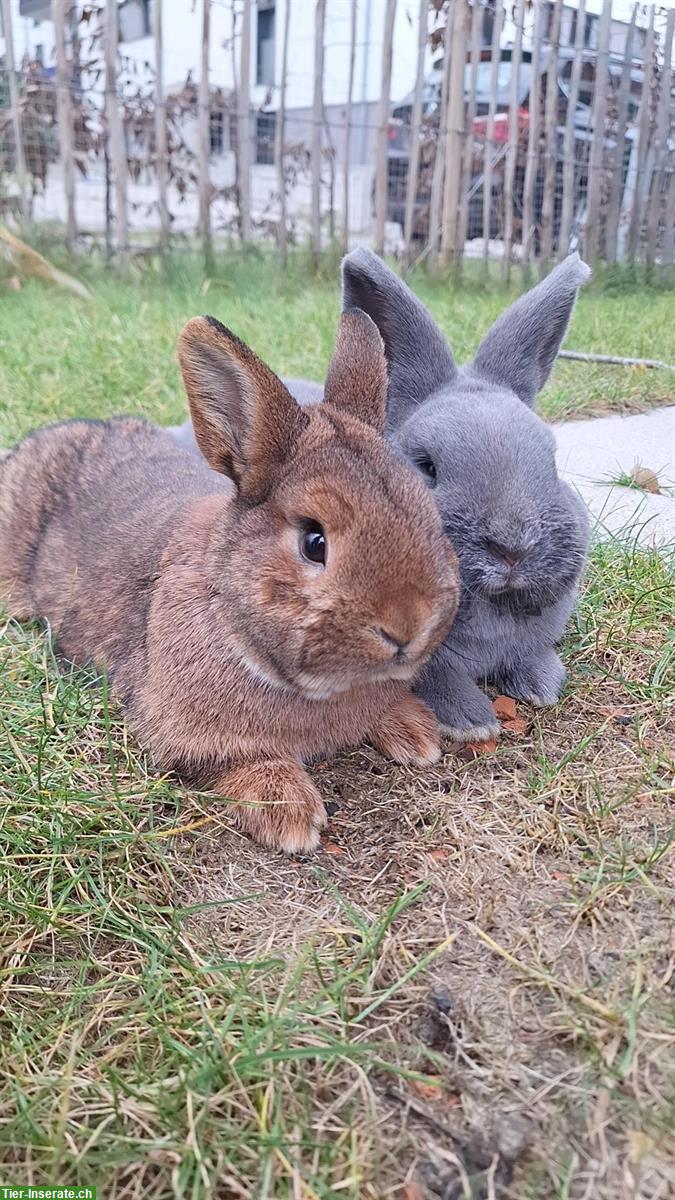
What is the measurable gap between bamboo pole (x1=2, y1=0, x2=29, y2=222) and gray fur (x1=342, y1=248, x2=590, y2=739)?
603 cm

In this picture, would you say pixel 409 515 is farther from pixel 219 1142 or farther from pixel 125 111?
pixel 125 111

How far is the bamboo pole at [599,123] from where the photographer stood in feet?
27.8

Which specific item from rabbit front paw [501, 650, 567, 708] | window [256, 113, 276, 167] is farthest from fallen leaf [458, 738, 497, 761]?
window [256, 113, 276, 167]

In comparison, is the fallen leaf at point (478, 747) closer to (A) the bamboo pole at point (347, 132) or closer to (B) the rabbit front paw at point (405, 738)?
(B) the rabbit front paw at point (405, 738)

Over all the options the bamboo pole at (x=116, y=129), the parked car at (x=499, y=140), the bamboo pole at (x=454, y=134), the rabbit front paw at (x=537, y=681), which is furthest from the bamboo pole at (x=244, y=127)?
the rabbit front paw at (x=537, y=681)

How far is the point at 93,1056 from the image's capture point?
54.5 inches

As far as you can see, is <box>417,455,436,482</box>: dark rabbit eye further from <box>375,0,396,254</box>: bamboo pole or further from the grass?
<box>375,0,396,254</box>: bamboo pole

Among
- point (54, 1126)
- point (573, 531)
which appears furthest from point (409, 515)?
point (54, 1126)

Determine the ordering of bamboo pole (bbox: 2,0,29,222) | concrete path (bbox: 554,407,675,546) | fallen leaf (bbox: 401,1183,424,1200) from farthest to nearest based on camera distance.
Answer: bamboo pole (bbox: 2,0,29,222), concrete path (bbox: 554,407,675,546), fallen leaf (bbox: 401,1183,424,1200)

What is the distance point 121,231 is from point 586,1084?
23.3 feet

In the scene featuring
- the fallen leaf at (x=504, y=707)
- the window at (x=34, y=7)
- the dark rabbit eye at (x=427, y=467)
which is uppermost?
the window at (x=34, y=7)

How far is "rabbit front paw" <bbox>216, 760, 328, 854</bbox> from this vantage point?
184 centimetres

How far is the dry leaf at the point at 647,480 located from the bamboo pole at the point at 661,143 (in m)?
6.61

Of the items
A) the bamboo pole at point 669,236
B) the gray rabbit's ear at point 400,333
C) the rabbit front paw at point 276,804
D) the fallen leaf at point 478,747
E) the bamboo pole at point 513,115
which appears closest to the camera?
the rabbit front paw at point 276,804
